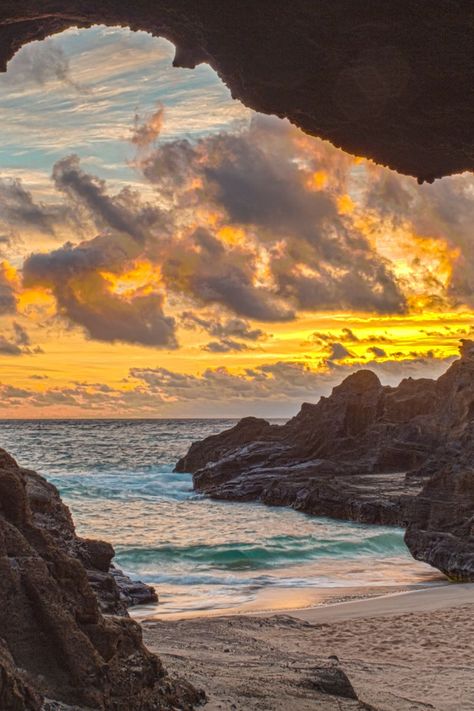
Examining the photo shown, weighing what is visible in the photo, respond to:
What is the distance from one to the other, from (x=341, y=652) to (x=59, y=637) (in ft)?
25.1

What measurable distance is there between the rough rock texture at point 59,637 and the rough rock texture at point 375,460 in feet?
43.4

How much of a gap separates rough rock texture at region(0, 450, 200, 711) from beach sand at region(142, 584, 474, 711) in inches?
27.7

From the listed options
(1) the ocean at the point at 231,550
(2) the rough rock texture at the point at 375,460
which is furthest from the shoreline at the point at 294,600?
(2) the rough rock texture at the point at 375,460

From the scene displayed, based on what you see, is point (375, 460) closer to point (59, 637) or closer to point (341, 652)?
point (341, 652)

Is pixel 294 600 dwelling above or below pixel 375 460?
below

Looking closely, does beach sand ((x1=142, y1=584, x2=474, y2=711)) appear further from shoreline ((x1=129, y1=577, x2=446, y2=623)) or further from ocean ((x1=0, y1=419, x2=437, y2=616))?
ocean ((x1=0, y1=419, x2=437, y2=616))

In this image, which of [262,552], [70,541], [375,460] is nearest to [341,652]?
[70,541]

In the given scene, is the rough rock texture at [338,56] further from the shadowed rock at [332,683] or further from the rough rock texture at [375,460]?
the rough rock texture at [375,460]

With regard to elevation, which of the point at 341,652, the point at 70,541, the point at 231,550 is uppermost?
the point at 70,541

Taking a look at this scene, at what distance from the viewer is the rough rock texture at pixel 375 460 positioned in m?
18.9

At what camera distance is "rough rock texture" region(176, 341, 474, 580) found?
1886 cm

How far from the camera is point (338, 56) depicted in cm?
484

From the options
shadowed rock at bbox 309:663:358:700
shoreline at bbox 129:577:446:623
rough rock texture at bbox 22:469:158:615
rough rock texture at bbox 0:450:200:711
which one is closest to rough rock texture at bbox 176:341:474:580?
shoreline at bbox 129:577:446:623

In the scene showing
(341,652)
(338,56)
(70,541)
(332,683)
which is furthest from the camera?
(341,652)
